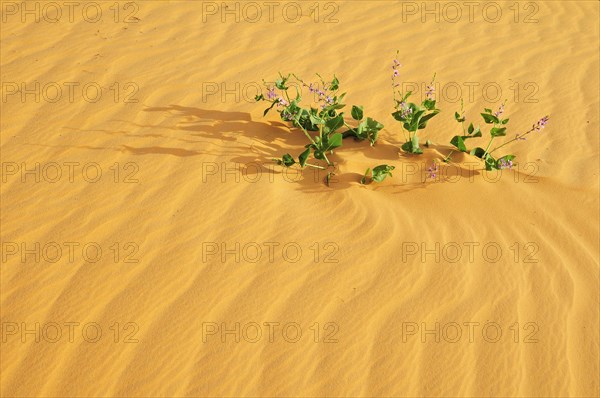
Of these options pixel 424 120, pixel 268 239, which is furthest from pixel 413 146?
pixel 268 239

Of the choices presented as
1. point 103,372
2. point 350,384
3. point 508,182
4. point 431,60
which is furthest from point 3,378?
point 431,60

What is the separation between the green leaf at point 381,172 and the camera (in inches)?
151

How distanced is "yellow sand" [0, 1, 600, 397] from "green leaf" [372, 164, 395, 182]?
0.06m

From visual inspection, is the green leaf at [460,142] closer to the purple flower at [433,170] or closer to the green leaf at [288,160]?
the purple flower at [433,170]

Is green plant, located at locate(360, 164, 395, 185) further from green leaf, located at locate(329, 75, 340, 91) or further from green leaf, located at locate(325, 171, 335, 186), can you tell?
green leaf, located at locate(329, 75, 340, 91)

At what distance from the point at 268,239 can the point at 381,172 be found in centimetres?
89

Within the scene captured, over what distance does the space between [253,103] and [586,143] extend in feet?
7.78

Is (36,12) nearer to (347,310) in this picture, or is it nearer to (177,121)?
(177,121)

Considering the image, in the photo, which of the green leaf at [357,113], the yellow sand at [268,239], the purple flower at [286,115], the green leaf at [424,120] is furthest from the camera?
the green leaf at [357,113]

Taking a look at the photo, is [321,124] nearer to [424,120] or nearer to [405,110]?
[405,110]

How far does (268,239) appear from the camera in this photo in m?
3.42

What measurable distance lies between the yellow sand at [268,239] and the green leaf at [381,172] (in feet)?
0.21

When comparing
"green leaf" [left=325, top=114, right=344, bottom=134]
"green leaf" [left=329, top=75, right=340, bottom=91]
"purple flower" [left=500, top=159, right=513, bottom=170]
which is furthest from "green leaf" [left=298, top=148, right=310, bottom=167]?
"purple flower" [left=500, top=159, right=513, bottom=170]

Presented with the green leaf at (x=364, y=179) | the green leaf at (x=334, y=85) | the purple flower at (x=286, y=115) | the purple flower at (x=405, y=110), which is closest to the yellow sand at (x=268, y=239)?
the green leaf at (x=364, y=179)
